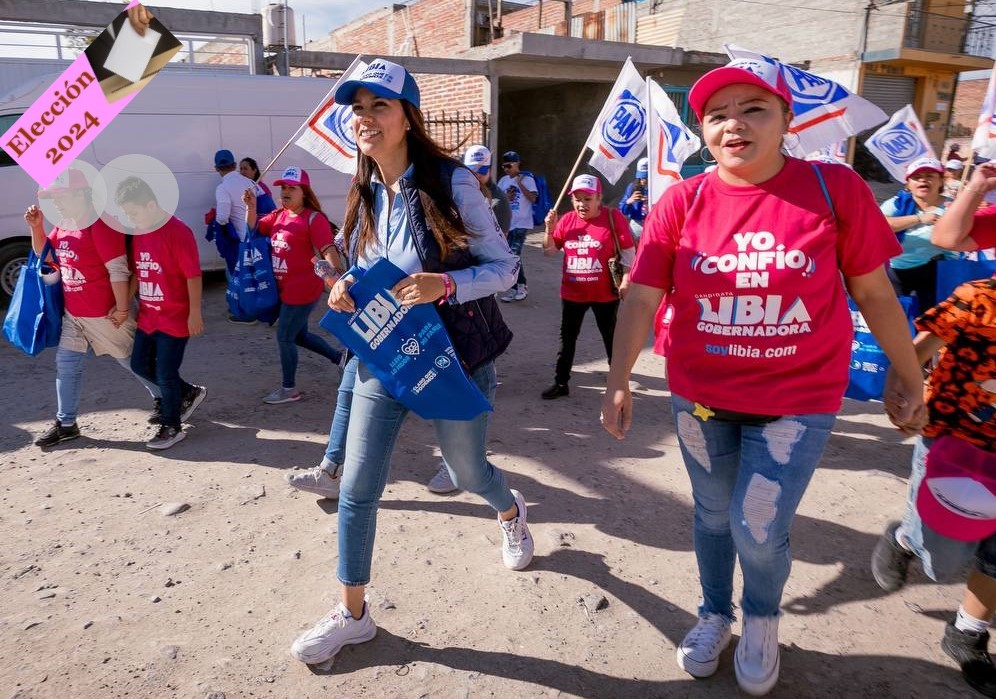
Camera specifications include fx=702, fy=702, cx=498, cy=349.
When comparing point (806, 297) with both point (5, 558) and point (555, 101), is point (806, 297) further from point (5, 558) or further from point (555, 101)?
point (555, 101)

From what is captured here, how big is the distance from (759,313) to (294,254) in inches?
151

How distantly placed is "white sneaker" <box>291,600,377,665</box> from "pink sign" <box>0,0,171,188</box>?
2468 millimetres

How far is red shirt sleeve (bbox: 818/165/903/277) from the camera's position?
194 centimetres

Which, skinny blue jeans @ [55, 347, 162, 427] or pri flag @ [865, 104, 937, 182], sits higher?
pri flag @ [865, 104, 937, 182]

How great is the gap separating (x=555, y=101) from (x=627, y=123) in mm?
11691

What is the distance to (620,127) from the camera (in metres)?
5.86

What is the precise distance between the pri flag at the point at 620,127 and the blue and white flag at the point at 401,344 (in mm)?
3836

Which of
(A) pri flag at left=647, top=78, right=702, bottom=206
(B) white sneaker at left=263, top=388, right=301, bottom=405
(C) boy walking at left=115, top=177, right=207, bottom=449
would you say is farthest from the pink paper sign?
(A) pri flag at left=647, top=78, right=702, bottom=206

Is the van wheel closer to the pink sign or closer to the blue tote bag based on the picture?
the blue tote bag

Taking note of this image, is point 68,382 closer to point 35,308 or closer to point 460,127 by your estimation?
point 35,308

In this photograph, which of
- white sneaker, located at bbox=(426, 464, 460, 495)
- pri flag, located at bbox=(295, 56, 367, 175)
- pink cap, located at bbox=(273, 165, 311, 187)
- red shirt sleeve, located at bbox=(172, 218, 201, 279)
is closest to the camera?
white sneaker, located at bbox=(426, 464, 460, 495)

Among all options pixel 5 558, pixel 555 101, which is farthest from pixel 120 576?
pixel 555 101

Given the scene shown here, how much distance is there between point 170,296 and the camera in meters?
4.38

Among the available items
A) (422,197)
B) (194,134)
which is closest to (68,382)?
(422,197)
